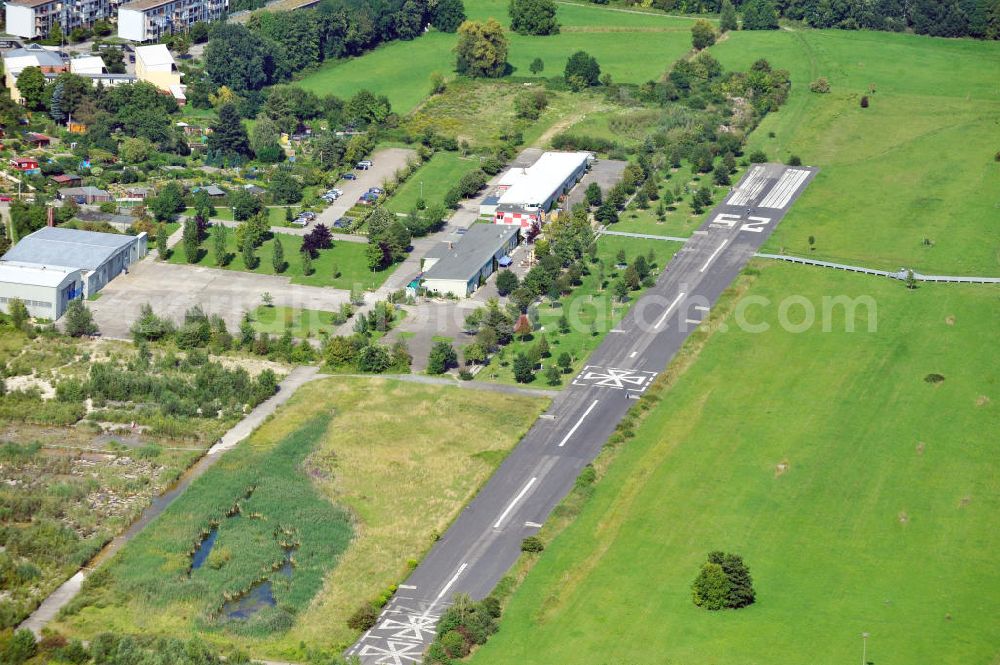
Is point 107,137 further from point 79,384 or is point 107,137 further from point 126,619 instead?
point 126,619

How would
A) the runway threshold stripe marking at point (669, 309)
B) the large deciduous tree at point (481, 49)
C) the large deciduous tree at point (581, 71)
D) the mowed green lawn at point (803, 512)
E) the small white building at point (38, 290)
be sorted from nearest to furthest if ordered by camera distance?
1. the mowed green lawn at point (803, 512)
2. the small white building at point (38, 290)
3. the runway threshold stripe marking at point (669, 309)
4. the large deciduous tree at point (581, 71)
5. the large deciduous tree at point (481, 49)

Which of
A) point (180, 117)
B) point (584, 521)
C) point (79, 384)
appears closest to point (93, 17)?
point (180, 117)

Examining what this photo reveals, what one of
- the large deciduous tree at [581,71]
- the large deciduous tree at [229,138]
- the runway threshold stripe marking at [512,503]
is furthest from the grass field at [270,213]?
the runway threshold stripe marking at [512,503]

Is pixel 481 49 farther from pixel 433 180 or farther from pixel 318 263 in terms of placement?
pixel 318 263

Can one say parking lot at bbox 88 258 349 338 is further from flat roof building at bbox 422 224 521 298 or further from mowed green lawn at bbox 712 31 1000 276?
mowed green lawn at bbox 712 31 1000 276

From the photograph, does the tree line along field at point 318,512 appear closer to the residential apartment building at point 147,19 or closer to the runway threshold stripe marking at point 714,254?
the runway threshold stripe marking at point 714,254

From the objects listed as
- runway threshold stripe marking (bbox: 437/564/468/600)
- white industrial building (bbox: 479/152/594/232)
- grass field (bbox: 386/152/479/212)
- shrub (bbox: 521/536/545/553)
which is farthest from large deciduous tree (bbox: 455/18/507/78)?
runway threshold stripe marking (bbox: 437/564/468/600)
